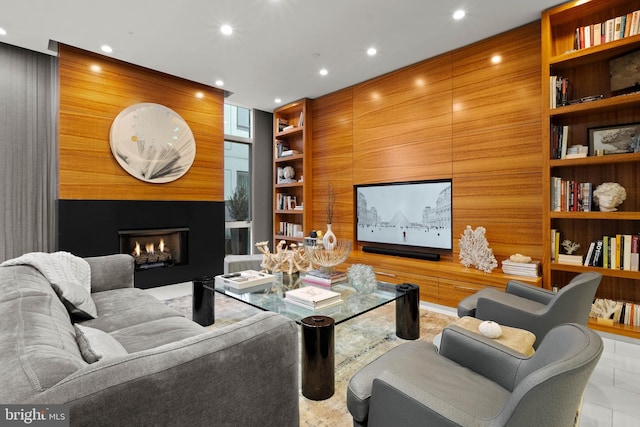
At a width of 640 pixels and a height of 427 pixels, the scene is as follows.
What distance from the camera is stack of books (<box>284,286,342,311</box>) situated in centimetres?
214

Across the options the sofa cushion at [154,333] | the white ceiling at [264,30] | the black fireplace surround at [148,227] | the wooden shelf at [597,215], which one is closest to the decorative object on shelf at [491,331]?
the sofa cushion at [154,333]

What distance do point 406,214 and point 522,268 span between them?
4.82 ft

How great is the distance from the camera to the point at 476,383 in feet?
4.38

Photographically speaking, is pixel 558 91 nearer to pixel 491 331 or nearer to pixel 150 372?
pixel 491 331

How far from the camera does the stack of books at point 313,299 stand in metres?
2.14

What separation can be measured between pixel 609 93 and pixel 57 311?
14.2ft

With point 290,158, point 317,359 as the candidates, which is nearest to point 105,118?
point 290,158

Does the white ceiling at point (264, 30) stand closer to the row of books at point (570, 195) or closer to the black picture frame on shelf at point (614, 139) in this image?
the black picture frame on shelf at point (614, 139)

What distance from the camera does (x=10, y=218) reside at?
3.57 meters

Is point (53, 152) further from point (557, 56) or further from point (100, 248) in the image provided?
point (557, 56)

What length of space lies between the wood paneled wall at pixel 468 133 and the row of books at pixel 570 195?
24 centimetres

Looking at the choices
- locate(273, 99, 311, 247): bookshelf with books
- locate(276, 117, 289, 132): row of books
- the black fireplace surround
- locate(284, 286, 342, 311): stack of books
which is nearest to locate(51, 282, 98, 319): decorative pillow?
locate(284, 286, 342, 311): stack of books

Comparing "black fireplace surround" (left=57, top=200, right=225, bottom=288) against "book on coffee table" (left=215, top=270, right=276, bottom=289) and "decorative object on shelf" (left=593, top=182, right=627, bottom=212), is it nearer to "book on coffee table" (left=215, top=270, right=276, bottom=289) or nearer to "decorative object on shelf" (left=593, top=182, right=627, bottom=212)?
"book on coffee table" (left=215, top=270, right=276, bottom=289)

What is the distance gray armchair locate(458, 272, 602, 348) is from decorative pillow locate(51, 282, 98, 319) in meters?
2.48
